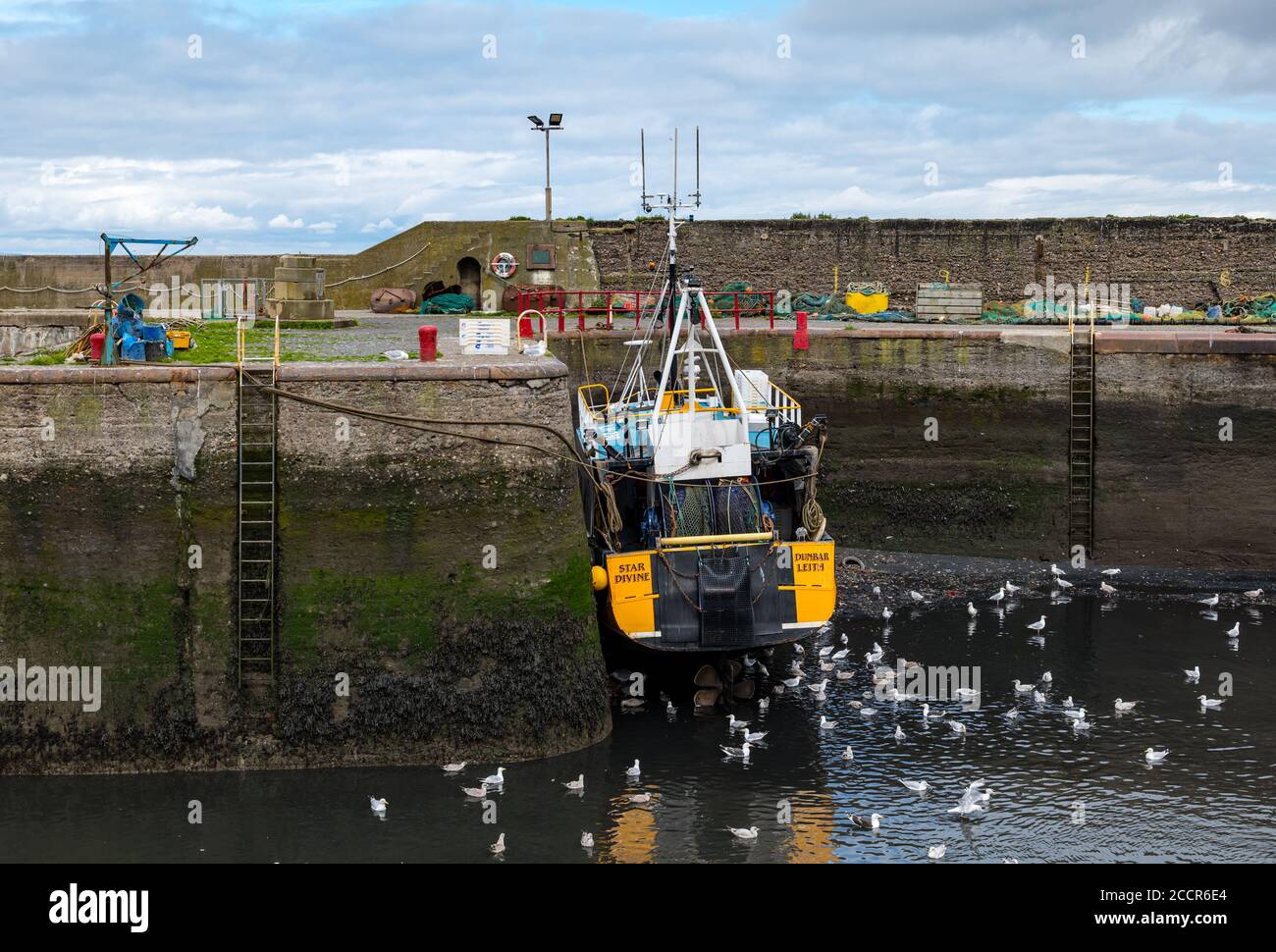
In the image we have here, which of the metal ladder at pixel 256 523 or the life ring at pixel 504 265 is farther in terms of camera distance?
the life ring at pixel 504 265

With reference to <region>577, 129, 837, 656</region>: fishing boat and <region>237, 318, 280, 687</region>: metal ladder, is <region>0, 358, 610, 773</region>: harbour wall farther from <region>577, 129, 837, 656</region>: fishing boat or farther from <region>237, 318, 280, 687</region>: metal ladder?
<region>577, 129, 837, 656</region>: fishing boat

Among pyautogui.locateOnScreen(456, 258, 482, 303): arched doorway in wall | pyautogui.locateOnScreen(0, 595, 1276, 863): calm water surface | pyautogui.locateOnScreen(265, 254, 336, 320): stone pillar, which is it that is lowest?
pyautogui.locateOnScreen(0, 595, 1276, 863): calm water surface

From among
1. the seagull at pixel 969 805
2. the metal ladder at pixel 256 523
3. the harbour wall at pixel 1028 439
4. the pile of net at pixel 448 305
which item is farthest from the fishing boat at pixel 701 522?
the pile of net at pixel 448 305

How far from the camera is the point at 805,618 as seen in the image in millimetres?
16625

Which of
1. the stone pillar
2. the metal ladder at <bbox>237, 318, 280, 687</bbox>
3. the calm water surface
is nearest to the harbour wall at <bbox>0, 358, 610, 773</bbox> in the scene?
the metal ladder at <bbox>237, 318, 280, 687</bbox>

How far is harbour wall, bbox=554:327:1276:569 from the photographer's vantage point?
2456 centimetres

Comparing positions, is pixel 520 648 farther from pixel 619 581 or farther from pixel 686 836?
pixel 686 836

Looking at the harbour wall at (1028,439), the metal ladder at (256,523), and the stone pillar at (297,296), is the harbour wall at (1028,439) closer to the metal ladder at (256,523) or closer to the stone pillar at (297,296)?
the stone pillar at (297,296)

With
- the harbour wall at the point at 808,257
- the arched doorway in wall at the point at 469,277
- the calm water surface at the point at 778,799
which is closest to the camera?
the calm water surface at the point at 778,799

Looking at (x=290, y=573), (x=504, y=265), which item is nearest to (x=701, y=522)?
(x=290, y=573)

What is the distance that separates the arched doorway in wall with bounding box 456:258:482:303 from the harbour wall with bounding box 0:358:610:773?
19.6 m

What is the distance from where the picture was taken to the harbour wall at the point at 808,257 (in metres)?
34.1

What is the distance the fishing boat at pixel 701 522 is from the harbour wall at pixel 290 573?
5.74 ft
